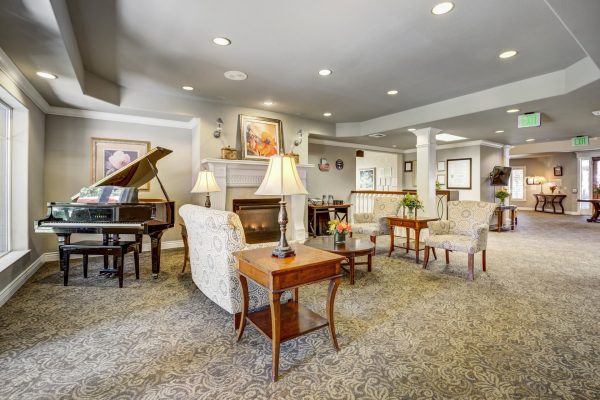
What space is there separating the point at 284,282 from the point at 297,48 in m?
2.57

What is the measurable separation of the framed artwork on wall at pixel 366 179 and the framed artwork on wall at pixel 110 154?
7.86 m

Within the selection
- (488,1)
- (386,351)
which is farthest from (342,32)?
(386,351)

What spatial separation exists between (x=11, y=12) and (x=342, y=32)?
2581 mm

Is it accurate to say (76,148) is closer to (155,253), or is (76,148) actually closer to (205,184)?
(205,184)

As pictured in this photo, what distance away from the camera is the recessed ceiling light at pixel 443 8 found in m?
2.44

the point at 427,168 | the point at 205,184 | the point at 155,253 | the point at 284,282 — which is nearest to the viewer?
the point at 284,282

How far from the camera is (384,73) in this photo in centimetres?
393

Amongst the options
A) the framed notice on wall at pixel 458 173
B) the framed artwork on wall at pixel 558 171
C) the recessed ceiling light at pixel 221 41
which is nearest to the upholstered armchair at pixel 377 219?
the recessed ceiling light at pixel 221 41

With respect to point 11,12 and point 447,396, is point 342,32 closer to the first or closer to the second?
point 11,12

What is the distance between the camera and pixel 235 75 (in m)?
3.99

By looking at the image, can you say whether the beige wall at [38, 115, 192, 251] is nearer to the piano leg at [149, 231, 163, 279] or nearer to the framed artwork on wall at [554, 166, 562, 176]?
the piano leg at [149, 231, 163, 279]

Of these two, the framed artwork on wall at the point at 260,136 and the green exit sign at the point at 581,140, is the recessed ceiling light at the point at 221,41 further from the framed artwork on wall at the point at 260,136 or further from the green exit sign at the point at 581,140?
the green exit sign at the point at 581,140

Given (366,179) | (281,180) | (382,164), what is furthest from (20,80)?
(366,179)

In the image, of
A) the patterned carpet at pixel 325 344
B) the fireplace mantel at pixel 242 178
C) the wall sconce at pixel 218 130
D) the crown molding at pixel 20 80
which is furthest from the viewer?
the wall sconce at pixel 218 130
